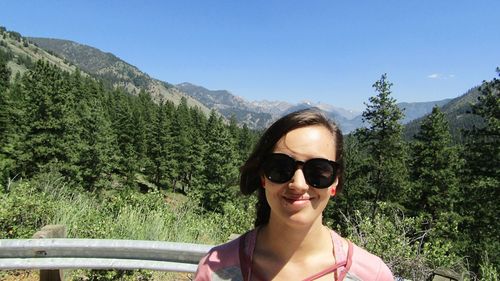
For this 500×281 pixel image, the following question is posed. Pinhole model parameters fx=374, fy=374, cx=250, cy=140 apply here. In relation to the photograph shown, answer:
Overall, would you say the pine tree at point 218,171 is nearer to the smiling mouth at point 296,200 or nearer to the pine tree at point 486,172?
the pine tree at point 486,172

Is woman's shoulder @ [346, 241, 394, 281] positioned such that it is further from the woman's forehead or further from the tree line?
the tree line

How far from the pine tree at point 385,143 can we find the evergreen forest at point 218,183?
0.07 meters

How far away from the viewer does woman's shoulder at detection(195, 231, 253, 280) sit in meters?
1.56

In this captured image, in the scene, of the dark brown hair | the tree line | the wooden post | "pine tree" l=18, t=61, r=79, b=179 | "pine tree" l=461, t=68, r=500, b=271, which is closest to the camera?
the dark brown hair

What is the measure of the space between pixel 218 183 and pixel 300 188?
38257 mm

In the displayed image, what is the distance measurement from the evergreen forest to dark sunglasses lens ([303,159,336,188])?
274 millimetres

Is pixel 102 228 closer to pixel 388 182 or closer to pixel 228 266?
pixel 228 266

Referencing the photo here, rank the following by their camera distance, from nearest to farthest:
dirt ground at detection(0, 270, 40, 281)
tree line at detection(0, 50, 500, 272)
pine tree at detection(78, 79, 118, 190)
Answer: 1. dirt ground at detection(0, 270, 40, 281)
2. tree line at detection(0, 50, 500, 272)
3. pine tree at detection(78, 79, 118, 190)

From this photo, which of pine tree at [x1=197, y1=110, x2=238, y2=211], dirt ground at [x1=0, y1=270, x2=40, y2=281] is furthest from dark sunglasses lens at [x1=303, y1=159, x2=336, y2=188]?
pine tree at [x1=197, y1=110, x2=238, y2=211]

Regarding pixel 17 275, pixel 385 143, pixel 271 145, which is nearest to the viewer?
pixel 271 145

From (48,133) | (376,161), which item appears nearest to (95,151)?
(48,133)

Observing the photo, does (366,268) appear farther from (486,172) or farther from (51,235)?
(486,172)

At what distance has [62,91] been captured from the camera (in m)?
34.2

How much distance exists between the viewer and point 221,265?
62.1 inches
